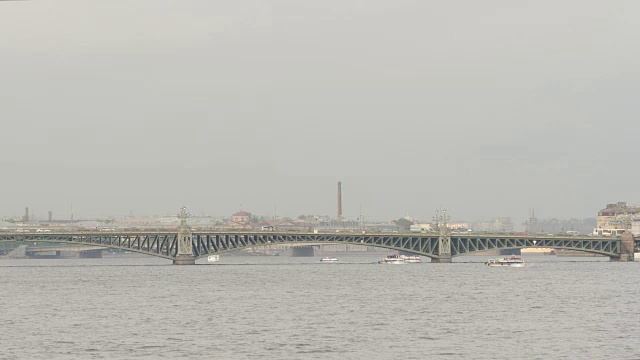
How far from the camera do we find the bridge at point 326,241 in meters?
173

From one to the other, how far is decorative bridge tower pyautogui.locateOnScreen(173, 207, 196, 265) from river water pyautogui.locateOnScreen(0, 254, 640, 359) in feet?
143

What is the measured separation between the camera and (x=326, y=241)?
177250 millimetres

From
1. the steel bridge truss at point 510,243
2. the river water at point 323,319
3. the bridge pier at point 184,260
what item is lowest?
the river water at point 323,319

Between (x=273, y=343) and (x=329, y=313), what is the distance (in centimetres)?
1983

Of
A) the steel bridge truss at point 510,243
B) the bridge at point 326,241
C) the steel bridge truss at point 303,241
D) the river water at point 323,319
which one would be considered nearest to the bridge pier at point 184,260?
the bridge at point 326,241

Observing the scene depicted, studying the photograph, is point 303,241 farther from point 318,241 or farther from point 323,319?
point 323,319

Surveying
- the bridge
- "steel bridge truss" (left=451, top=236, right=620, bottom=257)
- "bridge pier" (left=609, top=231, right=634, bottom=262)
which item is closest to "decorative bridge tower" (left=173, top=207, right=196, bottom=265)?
the bridge

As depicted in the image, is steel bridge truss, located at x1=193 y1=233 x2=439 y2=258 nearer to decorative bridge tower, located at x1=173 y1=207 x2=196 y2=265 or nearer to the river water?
decorative bridge tower, located at x1=173 y1=207 x2=196 y2=265

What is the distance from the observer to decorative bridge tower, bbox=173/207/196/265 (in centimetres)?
17825

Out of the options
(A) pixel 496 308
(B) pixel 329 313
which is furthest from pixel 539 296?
(B) pixel 329 313

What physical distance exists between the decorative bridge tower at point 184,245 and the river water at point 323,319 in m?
43.7

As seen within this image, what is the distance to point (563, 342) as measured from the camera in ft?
221

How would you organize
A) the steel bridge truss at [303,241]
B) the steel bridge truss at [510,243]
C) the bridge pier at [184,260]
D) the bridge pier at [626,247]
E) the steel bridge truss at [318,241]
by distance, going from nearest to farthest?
the steel bridge truss at [318,241]
the steel bridge truss at [303,241]
the bridge pier at [184,260]
the steel bridge truss at [510,243]
the bridge pier at [626,247]

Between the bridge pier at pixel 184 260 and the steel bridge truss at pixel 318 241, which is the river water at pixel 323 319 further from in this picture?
the bridge pier at pixel 184 260
